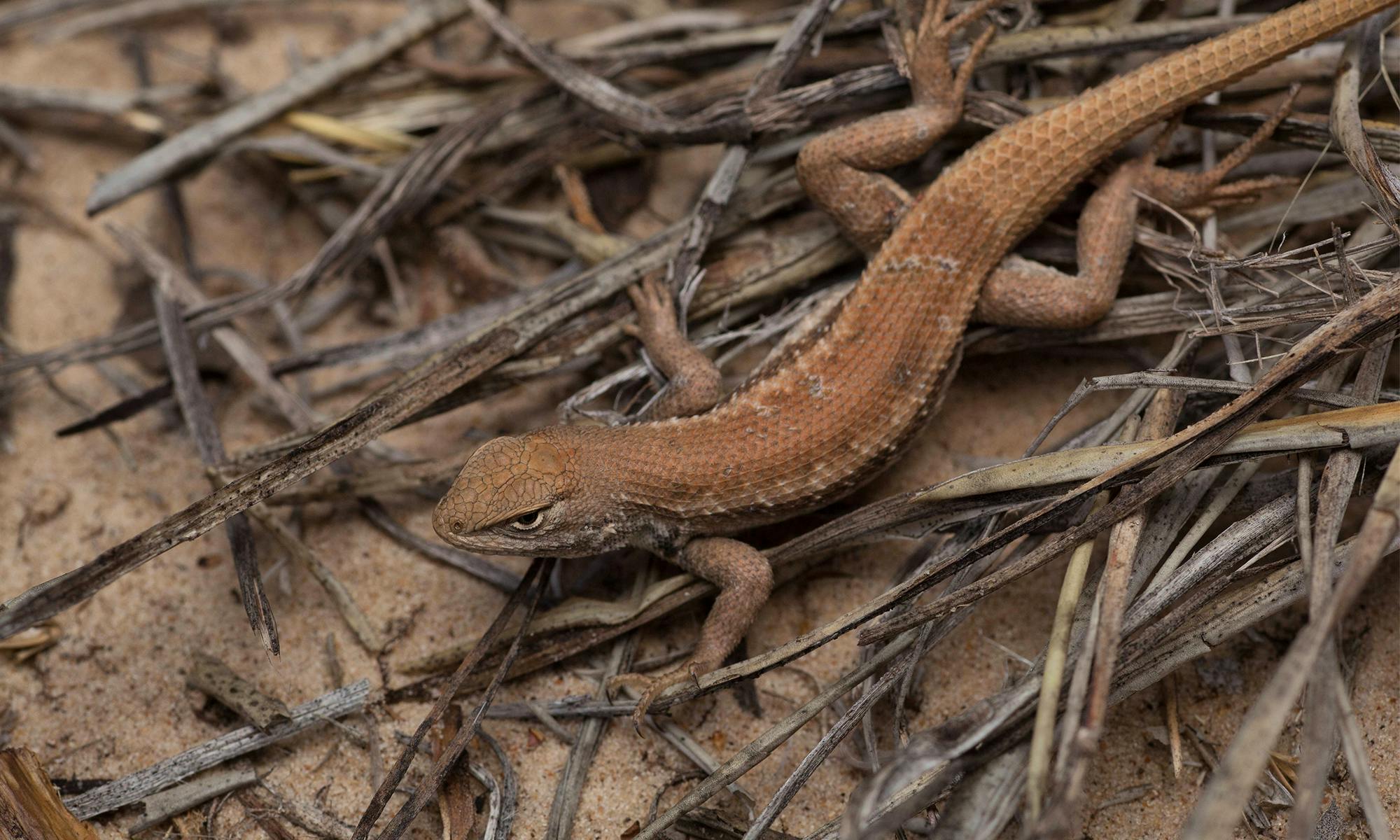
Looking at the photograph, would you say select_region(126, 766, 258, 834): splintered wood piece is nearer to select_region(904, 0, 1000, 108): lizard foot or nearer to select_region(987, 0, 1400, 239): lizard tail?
select_region(987, 0, 1400, 239): lizard tail

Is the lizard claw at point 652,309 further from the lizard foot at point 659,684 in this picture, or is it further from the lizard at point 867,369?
the lizard foot at point 659,684

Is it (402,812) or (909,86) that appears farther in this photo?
(909,86)

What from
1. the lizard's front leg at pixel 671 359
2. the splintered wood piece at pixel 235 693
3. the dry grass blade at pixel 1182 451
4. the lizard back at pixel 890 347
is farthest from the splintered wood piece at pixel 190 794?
the dry grass blade at pixel 1182 451

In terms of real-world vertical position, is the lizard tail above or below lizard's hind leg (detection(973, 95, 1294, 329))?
above

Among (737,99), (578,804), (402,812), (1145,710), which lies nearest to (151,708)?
(402,812)

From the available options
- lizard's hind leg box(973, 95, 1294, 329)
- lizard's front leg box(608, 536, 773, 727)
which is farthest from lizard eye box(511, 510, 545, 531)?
lizard's hind leg box(973, 95, 1294, 329)

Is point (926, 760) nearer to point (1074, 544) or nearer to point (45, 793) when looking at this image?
point (1074, 544)

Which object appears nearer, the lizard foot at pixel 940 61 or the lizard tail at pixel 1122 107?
the lizard tail at pixel 1122 107
